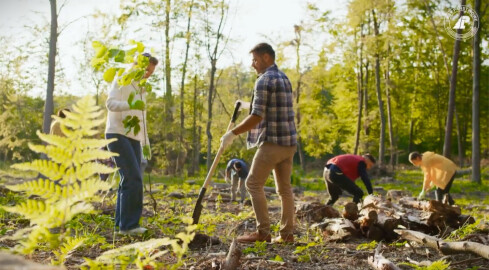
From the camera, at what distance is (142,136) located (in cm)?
493

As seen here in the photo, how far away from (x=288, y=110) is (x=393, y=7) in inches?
760

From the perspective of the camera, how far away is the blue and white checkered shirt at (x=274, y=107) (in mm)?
4578

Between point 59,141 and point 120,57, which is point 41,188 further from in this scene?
point 120,57

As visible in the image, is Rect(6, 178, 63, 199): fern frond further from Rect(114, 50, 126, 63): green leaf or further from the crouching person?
the crouching person

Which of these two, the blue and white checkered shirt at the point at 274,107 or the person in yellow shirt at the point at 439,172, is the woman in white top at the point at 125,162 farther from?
the person in yellow shirt at the point at 439,172

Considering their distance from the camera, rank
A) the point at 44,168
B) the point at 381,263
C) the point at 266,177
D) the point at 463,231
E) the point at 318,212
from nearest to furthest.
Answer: the point at 44,168 < the point at 381,263 < the point at 266,177 < the point at 463,231 < the point at 318,212

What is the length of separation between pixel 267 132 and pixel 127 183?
155 cm

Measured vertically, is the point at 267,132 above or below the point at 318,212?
above

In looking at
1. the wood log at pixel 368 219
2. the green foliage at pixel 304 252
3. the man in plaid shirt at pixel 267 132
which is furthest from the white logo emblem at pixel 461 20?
the green foliage at pixel 304 252

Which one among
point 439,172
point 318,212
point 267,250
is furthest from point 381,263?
point 439,172

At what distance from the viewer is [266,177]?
4.59 metres

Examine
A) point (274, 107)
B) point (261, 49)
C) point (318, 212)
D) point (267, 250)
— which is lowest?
point (267, 250)

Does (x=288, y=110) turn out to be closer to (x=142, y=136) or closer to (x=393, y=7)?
(x=142, y=136)

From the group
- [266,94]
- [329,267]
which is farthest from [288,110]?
[329,267]
